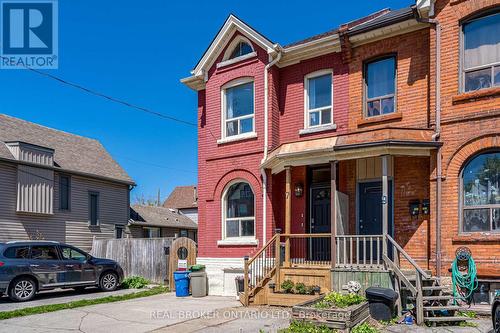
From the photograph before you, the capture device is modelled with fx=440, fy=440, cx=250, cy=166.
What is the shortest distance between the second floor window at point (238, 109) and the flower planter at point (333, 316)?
7.07 meters

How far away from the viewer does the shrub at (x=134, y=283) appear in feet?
55.0

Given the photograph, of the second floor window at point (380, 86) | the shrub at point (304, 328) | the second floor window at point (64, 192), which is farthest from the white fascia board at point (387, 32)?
the second floor window at point (64, 192)

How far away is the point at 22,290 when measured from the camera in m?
13.2

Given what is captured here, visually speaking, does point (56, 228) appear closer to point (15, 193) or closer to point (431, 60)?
point (15, 193)

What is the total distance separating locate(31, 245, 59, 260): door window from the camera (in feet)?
45.2

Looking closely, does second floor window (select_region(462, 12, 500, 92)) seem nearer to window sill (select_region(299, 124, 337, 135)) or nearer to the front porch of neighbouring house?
the front porch of neighbouring house

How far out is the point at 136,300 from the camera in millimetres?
13359

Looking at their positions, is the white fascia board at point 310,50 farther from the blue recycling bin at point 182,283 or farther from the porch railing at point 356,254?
the blue recycling bin at point 182,283

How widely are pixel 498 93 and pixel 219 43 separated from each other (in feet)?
28.1

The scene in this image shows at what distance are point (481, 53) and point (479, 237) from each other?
4252 mm

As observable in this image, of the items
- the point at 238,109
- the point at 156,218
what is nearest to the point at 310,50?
the point at 238,109

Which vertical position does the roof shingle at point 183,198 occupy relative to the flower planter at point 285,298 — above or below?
above

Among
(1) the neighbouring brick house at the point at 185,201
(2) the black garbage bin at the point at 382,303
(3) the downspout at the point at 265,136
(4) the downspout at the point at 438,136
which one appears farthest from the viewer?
(1) the neighbouring brick house at the point at 185,201

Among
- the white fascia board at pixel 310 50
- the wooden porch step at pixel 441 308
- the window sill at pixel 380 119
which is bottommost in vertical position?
the wooden porch step at pixel 441 308
